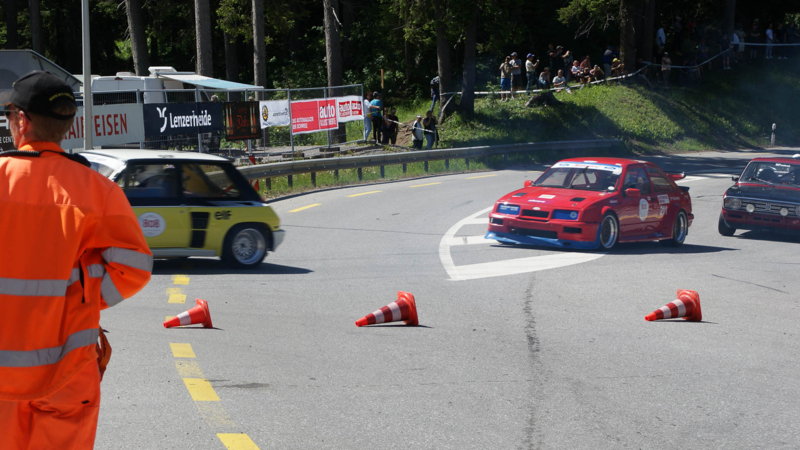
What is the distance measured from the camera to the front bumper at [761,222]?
14.8 meters

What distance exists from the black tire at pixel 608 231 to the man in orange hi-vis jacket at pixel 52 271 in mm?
10604

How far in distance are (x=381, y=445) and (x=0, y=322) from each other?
2515 millimetres

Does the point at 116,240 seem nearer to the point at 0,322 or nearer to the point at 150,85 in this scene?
the point at 0,322

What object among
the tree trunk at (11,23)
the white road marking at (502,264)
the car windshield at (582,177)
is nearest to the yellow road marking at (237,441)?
the white road marking at (502,264)

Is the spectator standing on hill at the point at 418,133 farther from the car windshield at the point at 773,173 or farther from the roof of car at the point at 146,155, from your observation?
the roof of car at the point at 146,155

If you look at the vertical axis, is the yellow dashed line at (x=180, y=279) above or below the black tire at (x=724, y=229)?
above

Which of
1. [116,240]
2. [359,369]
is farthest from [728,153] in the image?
[116,240]

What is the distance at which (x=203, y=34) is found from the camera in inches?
1142

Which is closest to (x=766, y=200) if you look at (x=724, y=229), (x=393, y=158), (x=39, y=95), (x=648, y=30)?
(x=724, y=229)

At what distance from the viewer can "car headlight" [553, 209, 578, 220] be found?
12648mm


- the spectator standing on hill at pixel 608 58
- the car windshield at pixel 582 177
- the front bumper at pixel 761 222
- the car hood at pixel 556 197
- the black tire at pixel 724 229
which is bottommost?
the black tire at pixel 724 229

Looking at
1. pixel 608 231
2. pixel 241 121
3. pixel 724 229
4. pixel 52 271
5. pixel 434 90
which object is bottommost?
pixel 724 229

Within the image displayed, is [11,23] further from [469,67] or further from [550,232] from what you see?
[550,232]

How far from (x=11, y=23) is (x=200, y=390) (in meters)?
45.5
